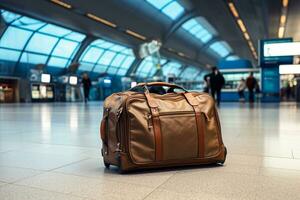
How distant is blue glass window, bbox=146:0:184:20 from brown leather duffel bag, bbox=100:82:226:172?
2528cm

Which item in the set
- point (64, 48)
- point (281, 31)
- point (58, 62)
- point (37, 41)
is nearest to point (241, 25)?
point (281, 31)

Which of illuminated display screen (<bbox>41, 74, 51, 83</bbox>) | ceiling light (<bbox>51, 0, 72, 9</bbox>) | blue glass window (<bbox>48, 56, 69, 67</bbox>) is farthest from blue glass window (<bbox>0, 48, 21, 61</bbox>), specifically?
ceiling light (<bbox>51, 0, 72, 9</bbox>)

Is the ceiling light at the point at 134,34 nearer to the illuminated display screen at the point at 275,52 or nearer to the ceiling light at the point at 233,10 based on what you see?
the ceiling light at the point at 233,10

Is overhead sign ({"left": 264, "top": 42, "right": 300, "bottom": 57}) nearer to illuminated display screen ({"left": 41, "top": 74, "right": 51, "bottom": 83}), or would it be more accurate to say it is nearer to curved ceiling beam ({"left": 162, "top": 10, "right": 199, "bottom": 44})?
curved ceiling beam ({"left": 162, "top": 10, "right": 199, "bottom": 44})

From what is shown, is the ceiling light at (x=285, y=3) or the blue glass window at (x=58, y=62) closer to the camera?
the ceiling light at (x=285, y=3)

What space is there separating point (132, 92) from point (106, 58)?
1624 inches

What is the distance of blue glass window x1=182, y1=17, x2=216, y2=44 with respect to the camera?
117 ft

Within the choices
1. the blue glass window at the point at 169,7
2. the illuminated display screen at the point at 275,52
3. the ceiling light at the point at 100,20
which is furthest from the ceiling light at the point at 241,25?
the illuminated display screen at the point at 275,52

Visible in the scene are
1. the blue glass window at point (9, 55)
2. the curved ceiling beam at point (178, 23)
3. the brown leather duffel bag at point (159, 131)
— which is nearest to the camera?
the brown leather duffel bag at point (159, 131)

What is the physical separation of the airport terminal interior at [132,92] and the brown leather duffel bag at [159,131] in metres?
0.04

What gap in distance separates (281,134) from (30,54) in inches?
1246

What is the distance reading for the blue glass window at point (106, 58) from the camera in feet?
127

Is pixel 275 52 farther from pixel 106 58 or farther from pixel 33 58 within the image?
pixel 106 58

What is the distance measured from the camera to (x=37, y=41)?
32125 mm
